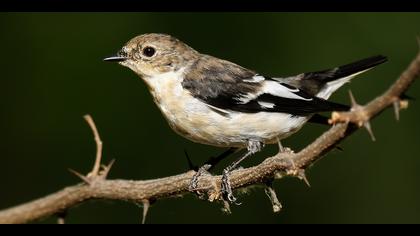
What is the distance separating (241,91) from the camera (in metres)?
4.27

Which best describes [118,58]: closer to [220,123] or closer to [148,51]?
[148,51]

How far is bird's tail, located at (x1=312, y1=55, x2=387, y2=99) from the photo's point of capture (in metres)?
4.09

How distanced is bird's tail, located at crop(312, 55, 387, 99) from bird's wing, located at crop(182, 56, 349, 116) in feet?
1.24

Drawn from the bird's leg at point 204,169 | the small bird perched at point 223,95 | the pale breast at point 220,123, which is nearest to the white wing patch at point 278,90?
the small bird perched at point 223,95

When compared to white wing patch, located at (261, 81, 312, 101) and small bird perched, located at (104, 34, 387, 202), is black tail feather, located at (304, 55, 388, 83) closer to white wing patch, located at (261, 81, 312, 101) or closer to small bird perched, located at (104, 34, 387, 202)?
small bird perched, located at (104, 34, 387, 202)

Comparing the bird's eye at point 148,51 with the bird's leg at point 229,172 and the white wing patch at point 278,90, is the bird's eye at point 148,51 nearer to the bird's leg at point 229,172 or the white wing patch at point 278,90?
the white wing patch at point 278,90

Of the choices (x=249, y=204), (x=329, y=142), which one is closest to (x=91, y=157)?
(x=249, y=204)

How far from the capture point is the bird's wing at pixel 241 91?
407cm

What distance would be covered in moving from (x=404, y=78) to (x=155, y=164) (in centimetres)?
388

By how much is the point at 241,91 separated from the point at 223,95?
139 mm

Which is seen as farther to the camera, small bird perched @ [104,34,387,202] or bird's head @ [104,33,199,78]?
bird's head @ [104,33,199,78]

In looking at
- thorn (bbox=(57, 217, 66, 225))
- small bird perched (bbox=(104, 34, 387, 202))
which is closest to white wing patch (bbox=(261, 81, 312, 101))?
small bird perched (bbox=(104, 34, 387, 202))

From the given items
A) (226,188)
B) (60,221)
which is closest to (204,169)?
(226,188)

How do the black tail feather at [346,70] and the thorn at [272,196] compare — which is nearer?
the thorn at [272,196]
